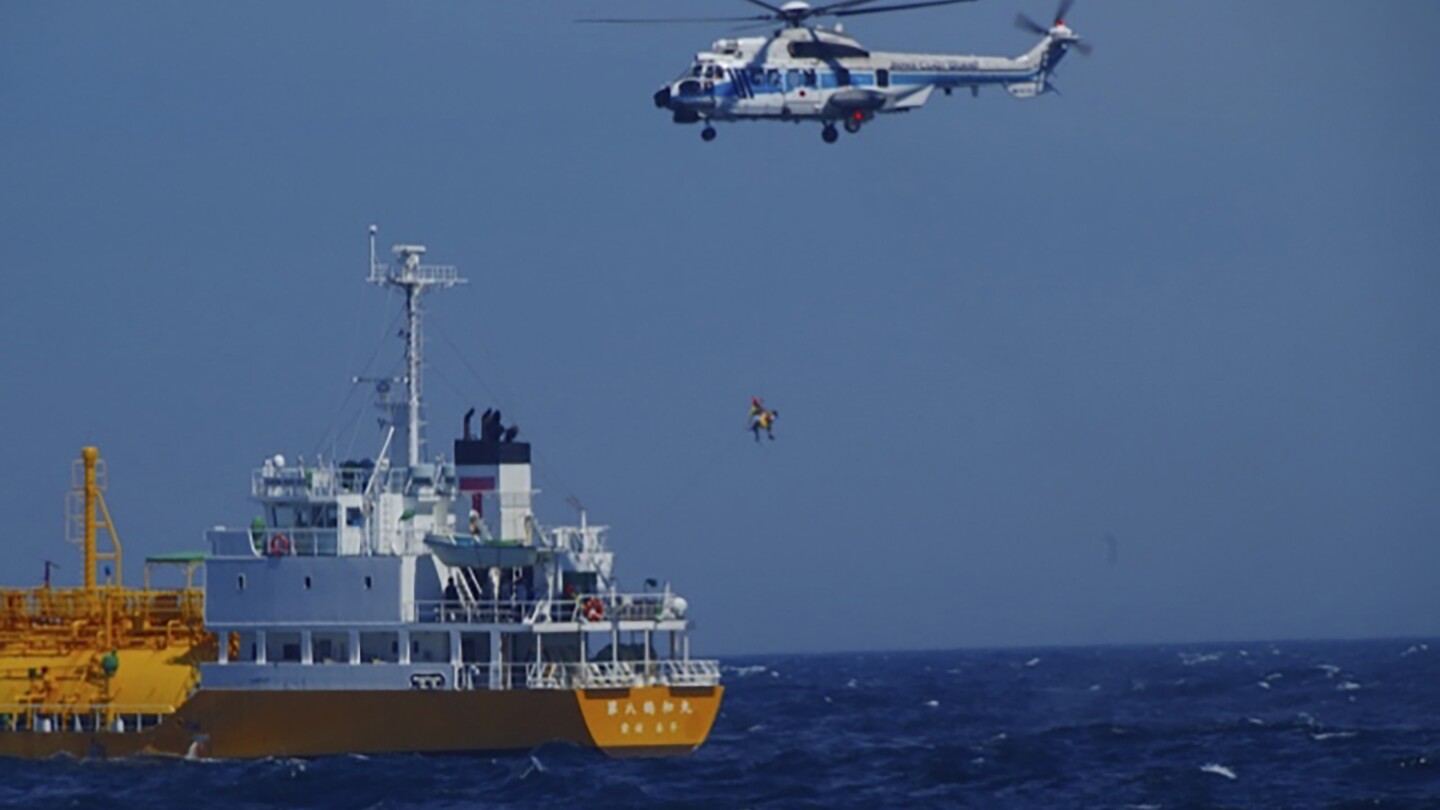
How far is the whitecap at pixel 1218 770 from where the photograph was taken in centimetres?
4775

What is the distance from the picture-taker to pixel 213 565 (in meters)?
49.3

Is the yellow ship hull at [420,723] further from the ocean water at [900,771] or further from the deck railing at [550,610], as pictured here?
the deck railing at [550,610]

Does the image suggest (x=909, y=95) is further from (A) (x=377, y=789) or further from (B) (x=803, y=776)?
(A) (x=377, y=789)

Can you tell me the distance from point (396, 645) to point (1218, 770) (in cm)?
1577

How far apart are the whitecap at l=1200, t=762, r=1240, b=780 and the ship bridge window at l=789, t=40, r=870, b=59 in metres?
16.2

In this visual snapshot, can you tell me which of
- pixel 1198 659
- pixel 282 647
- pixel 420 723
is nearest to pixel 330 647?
pixel 282 647

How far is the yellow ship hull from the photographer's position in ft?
153

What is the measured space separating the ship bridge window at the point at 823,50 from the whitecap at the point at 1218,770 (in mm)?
16231

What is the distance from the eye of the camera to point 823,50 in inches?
2096

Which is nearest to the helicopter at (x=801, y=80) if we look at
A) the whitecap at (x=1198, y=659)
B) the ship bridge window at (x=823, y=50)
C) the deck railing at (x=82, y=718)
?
the ship bridge window at (x=823, y=50)

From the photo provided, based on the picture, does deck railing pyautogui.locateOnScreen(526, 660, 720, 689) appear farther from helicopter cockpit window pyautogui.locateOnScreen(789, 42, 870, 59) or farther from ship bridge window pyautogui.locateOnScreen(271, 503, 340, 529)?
helicopter cockpit window pyautogui.locateOnScreen(789, 42, 870, 59)

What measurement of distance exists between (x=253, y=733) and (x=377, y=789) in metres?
4.87

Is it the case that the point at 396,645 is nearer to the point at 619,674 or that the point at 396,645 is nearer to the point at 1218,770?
the point at 619,674

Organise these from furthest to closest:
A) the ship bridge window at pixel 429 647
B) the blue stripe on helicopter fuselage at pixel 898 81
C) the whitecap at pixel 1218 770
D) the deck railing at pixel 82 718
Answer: the blue stripe on helicopter fuselage at pixel 898 81
the deck railing at pixel 82 718
the ship bridge window at pixel 429 647
the whitecap at pixel 1218 770
